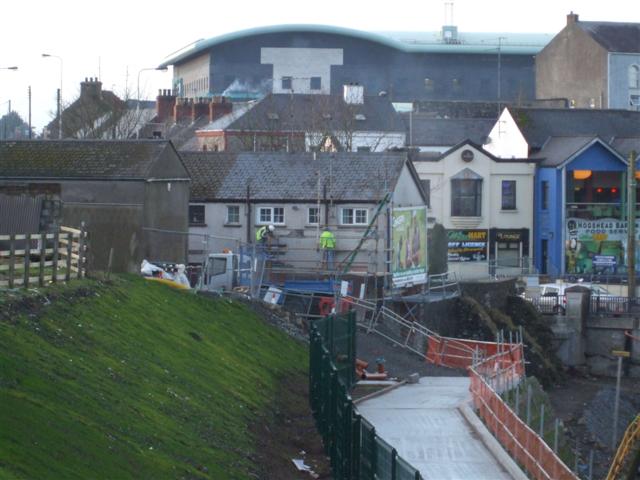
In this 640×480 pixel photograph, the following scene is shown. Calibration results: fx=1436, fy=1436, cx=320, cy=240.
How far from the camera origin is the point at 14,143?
46438 mm

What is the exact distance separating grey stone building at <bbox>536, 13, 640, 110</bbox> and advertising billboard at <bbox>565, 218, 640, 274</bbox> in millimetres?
30426

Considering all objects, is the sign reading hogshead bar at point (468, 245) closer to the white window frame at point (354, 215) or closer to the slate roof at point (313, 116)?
the slate roof at point (313, 116)

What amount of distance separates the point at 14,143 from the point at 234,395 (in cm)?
2158

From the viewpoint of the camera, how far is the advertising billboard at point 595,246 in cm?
7581

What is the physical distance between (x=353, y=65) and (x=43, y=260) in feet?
323

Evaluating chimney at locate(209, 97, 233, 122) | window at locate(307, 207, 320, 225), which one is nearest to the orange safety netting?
window at locate(307, 207, 320, 225)

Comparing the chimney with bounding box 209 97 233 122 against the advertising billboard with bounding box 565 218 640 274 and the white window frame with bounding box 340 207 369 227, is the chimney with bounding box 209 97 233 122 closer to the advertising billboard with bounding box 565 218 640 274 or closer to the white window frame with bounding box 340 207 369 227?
the advertising billboard with bounding box 565 218 640 274

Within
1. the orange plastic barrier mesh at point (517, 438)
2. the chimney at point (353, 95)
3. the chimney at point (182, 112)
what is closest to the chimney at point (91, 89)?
the chimney at point (182, 112)

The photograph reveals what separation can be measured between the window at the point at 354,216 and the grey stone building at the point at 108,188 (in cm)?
1024

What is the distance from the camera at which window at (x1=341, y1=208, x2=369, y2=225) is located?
55.3 meters

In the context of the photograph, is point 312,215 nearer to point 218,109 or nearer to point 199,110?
point 218,109

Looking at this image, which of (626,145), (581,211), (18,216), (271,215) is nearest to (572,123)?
(626,145)

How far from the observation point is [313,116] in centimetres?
8362

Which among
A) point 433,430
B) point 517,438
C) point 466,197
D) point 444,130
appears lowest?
point 433,430
